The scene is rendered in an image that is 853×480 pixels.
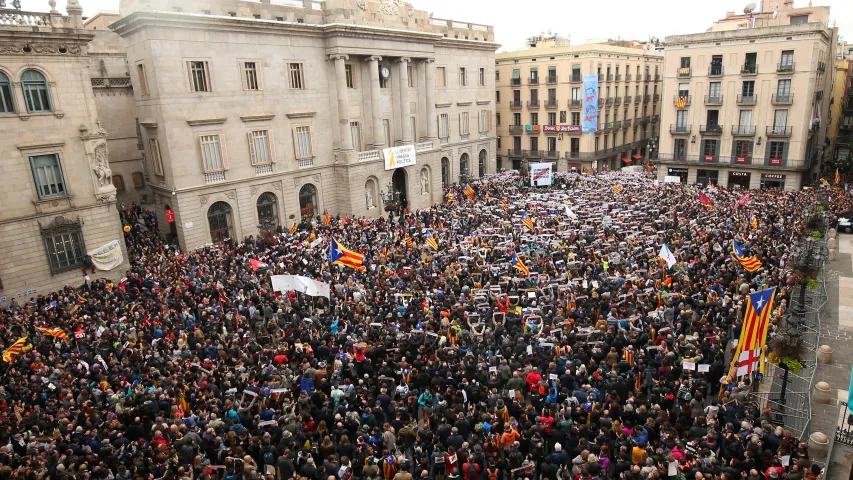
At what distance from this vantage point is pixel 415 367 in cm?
1539

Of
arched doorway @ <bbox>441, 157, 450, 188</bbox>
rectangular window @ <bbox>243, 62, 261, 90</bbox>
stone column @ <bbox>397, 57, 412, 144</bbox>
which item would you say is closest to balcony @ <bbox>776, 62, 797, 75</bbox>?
arched doorway @ <bbox>441, 157, 450, 188</bbox>

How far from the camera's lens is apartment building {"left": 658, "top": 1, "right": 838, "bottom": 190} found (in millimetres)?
41219

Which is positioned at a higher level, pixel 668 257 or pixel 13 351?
pixel 668 257

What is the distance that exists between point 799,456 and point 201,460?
12.4m

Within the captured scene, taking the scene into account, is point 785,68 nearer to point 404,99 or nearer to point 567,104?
point 567,104

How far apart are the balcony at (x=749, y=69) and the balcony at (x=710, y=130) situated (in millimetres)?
4540

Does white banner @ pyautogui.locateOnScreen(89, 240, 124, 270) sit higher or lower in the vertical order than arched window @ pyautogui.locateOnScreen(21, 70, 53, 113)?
lower

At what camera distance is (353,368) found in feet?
50.5

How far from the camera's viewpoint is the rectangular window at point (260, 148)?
33.6 meters

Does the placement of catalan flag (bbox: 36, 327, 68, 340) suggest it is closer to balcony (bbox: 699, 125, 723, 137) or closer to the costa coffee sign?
balcony (bbox: 699, 125, 723, 137)

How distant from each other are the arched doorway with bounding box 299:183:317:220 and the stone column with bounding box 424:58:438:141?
1200cm

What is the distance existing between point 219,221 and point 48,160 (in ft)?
32.2

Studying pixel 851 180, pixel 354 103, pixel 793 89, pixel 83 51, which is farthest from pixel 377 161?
pixel 851 180

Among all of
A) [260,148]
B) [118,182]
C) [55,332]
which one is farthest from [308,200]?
[55,332]
